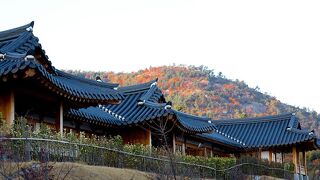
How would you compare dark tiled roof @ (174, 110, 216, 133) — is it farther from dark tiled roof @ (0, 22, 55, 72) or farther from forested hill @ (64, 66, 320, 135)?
forested hill @ (64, 66, 320, 135)

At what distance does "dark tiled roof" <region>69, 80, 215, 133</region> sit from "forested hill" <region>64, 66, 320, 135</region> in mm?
52570

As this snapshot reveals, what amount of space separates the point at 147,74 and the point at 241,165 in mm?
72640

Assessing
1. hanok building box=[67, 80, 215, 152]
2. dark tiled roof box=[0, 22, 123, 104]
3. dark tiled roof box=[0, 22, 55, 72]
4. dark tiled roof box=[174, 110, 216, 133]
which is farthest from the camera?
dark tiled roof box=[174, 110, 216, 133]

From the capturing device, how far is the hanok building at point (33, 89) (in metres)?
17.1

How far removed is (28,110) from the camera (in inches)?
801

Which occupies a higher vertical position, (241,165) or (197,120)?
(197,120)

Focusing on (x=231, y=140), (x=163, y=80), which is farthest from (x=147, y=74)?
→ (x=231, y=140)

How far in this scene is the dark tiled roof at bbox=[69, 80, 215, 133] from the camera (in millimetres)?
26531

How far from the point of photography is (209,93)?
93.8m

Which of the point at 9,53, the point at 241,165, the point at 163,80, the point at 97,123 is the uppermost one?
the point at 163,80

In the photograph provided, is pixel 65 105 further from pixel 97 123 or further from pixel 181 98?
pixel 181 98

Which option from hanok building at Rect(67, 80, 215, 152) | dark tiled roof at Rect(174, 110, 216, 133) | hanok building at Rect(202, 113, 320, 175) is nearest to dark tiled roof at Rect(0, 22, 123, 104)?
hanok building at Rect(67, 80, 215, 152)

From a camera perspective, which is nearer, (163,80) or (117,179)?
(117,179)

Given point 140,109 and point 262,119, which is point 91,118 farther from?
point 262,119
